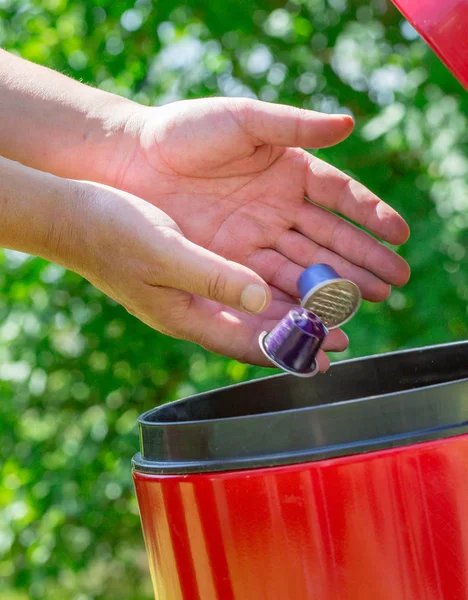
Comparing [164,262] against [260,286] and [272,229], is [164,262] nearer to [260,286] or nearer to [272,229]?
[260,286]

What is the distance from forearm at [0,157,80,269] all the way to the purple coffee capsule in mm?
419

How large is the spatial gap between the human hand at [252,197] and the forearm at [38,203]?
32cm

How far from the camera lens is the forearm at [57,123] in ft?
5.66

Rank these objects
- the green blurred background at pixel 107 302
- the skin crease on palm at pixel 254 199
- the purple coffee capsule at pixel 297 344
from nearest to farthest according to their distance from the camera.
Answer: the purple coffee capsule at pixel 297 344 < the skin crease on palm at pixel 254 199 < the green blurred background at pixel 107 302

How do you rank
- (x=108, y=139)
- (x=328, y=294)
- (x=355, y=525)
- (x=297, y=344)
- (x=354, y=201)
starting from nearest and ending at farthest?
(x=355, y=525)
(x=297, y=344)
(x=328, y=294)
(x=354, y=201)
(x=108, y=139)

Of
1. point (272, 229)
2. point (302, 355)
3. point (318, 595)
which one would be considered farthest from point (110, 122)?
point (318, 595)

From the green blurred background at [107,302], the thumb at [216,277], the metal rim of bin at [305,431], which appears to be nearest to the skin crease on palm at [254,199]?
the thumb at [216,277]

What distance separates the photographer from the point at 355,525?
91 cm

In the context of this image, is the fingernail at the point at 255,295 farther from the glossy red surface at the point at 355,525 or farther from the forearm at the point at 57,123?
the forearm at the point at 57,123

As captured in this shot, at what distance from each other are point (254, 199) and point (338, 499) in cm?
89

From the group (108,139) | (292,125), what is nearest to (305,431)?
(292,125)

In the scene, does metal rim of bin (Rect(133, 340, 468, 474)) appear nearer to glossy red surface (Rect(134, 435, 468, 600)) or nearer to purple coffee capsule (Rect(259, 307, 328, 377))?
glossy red surface (Rect(134, 435, 468, 600))

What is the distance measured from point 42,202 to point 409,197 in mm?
1161

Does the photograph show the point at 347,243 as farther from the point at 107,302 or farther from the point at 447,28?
the point at 107,302
